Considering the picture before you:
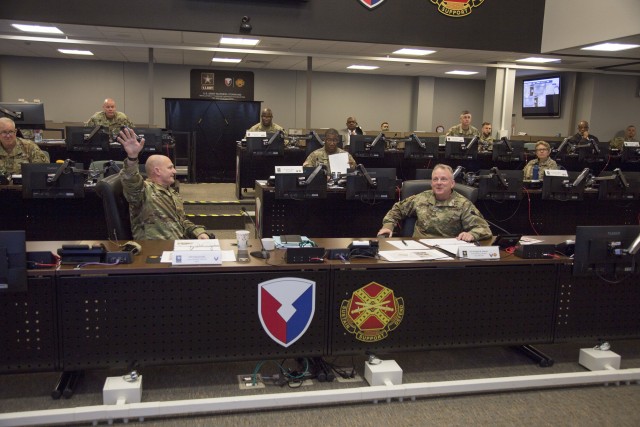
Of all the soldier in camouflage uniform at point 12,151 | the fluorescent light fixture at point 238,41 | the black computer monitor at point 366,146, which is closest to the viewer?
the soldier in camouflage uniform at point 12,151

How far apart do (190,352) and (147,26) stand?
665 cm

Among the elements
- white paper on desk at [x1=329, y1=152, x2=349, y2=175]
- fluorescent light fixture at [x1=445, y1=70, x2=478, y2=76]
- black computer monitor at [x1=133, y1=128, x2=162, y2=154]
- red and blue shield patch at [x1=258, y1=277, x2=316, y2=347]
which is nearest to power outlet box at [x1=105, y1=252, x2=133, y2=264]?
red and blue shield patch at [x1=258, y1=277, x2=316, y2=347]

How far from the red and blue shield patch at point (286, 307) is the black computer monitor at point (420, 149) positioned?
5.15 metres

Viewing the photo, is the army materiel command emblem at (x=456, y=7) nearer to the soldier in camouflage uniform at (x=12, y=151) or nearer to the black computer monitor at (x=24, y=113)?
the black computer monitor at (x=24, y=113)

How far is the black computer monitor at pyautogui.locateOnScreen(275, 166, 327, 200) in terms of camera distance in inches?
201

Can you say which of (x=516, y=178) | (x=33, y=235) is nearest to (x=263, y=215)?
(x=33, y=235)

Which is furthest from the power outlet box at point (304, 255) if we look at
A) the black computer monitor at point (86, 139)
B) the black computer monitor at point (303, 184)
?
the black computer monitor at point (86, 139)

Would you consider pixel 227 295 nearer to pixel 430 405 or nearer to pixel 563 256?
pixel 430 405

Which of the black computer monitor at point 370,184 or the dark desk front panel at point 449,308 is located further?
the black computer monitor at point 370,184

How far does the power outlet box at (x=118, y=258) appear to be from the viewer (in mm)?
2695

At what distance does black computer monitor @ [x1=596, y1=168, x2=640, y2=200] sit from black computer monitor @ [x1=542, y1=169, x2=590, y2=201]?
0.27 m

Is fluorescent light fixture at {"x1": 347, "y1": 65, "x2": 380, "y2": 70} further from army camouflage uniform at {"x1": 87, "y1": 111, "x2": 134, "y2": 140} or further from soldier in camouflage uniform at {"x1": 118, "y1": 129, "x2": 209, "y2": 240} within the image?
soldier in camouflage uniform at {"x1": 118, "y1": 129, "x2": 209, "y2": 240}

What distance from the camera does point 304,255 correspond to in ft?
9.42

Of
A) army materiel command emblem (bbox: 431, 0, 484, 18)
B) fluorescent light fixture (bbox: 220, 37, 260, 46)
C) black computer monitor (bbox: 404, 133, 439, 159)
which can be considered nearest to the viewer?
black computer monitor (bbox: 404, 133, 439, 159)
